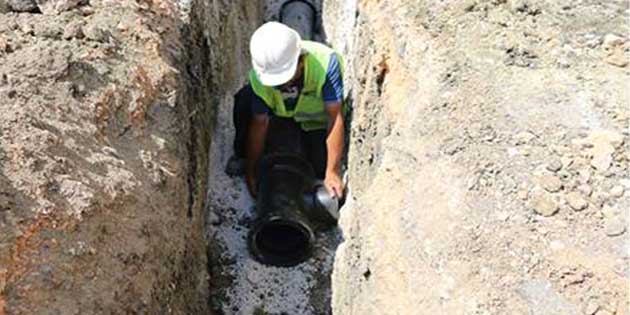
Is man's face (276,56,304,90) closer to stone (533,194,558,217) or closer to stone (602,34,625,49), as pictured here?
stone (602,34,625,49)

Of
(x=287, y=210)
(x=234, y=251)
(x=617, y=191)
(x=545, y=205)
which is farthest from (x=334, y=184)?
(x=617, y=191)

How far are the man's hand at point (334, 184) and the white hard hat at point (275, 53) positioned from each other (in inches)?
25.9

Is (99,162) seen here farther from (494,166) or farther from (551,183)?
(551,183)

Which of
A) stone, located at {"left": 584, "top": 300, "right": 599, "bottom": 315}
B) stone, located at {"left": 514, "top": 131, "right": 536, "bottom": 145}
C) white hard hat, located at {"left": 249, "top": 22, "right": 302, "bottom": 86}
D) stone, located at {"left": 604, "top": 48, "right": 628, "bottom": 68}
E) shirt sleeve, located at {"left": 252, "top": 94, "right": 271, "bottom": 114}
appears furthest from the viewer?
shirt sleeve, located at {"left": 252, "top": 94, "right": 271, "bottom": 114}

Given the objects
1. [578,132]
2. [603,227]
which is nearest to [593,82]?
[578,132]

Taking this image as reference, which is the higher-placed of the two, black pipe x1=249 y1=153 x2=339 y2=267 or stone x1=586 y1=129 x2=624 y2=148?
stone x1=586 y1=129 x2=624 y2=148

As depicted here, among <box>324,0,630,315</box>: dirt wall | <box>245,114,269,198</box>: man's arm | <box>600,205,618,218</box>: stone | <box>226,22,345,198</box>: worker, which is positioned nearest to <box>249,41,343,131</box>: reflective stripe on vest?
<box>226,22,345,198</box>: worker

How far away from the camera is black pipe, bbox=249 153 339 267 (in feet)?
13.9

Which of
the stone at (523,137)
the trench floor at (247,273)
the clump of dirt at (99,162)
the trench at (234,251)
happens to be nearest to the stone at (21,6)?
the clump of dirt at (99,162)

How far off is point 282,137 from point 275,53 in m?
0.73

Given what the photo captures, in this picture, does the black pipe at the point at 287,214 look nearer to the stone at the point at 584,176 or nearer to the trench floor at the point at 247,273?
the trench floor at the point at 247,273

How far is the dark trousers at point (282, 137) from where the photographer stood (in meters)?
4.61

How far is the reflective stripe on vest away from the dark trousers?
0.22 ft

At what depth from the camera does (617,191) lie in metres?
2.85
